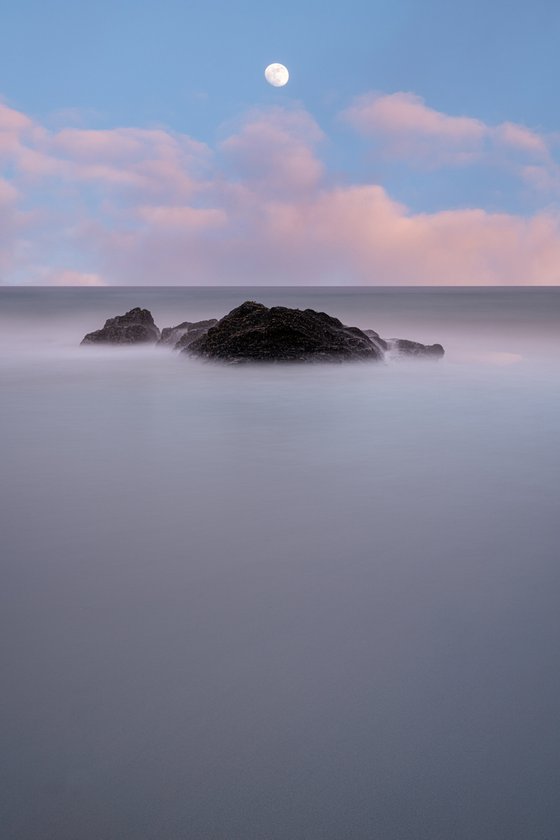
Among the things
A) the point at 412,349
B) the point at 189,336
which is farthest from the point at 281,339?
the point at 189,336

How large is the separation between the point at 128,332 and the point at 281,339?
636cm

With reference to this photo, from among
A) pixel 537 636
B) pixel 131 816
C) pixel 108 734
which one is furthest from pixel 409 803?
pixel 537 636

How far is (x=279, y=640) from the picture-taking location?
2572mm

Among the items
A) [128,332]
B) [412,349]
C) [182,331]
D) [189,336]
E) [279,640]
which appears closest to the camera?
[279,640]

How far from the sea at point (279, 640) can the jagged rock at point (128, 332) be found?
11442 millimetres

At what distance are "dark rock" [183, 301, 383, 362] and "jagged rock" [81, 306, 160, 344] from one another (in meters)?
4.75

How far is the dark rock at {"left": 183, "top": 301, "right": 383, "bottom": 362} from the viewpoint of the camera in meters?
12.2

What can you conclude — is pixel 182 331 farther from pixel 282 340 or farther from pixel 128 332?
pixel 282 340

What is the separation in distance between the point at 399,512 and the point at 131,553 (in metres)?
1.59

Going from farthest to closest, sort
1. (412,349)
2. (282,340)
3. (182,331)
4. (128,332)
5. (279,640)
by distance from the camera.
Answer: (128,332) → (182,331) → (412,349) → (282,340) → (279,640)

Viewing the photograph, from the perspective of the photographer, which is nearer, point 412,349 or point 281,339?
point 281,339

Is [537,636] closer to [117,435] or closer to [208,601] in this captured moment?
[208,601]

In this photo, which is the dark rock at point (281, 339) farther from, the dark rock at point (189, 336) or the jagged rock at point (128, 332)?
the jagged rock at point (128, 332)

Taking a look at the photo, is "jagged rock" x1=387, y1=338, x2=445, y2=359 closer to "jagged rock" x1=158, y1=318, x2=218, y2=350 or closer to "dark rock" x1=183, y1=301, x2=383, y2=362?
"dark rock" x1=183, y1=301, x2=383, y2=362
